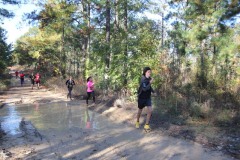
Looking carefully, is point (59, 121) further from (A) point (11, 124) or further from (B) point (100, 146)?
(B) point (100, 146)

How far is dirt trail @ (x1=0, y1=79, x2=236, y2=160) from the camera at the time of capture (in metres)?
6.78

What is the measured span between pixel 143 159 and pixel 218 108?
468 cm

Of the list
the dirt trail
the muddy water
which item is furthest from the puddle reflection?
the dirt trail

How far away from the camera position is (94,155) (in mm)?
6887

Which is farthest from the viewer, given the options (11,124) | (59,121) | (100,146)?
(59,121)

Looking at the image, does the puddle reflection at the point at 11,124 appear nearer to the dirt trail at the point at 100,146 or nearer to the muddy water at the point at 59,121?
the muddy water at the point at 59,121

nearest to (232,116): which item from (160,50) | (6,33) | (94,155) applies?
(94,155)

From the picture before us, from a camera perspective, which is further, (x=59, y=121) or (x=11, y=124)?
(x=59, y=121)

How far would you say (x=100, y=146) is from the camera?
7.67 meters

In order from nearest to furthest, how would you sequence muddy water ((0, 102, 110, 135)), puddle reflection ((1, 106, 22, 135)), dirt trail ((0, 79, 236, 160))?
dirt trail ((0, 79, 236, 160)), puddle reflection ((1, 106, 22, 135)), muddy water ((0, 102, 110, 135))

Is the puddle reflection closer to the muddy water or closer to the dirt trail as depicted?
the muddy water

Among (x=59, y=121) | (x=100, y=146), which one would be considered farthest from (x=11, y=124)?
(x=100, y=146)

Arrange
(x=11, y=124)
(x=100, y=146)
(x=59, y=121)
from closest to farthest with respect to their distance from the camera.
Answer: (x=100, y=146) < (x=11, y=124) < (x=59, y=121)

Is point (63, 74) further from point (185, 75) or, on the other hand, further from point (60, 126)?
point (60, 126)
